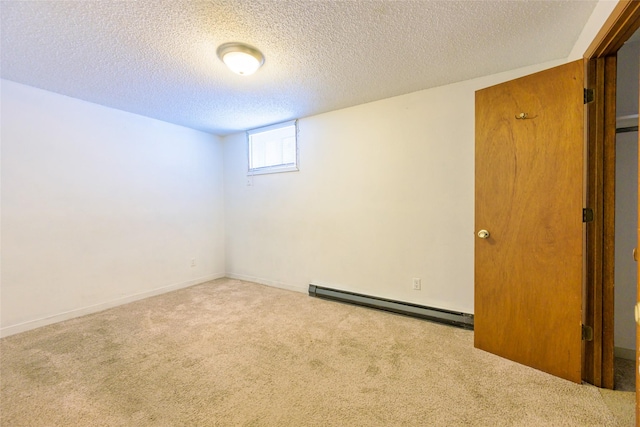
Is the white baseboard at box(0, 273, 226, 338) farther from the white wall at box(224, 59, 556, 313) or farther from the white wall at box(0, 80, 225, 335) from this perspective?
the white wall at box(224, 59, 556, 313)

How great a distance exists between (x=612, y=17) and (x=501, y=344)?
6.79 feet

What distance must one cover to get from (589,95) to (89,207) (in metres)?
4.49

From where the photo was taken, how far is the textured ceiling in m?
1.58

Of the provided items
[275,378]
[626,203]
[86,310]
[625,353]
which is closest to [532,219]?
[626,203]

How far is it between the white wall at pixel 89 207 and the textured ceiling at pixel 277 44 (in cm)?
38

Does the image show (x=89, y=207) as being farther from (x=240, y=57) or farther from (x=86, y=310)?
(x=240, y=57)

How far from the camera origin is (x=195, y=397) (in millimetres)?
1603

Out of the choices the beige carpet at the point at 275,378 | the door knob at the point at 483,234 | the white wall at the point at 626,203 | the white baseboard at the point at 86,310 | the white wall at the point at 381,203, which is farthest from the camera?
the white wall at the point at 381,203

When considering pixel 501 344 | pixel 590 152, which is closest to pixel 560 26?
pixel 590 152

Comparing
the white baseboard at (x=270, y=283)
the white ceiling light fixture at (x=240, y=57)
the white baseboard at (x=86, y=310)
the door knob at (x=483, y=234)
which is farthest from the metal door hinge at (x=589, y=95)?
the white baseboard at (x=86, y=310)

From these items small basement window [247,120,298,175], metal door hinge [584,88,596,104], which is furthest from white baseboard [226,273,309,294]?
A: metal door hinge [584,88,596,104]

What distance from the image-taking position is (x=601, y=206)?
162 centimetres

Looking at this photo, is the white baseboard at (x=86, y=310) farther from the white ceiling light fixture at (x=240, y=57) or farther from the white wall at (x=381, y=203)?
the white ceiling light fixture at (x=240, y=57)

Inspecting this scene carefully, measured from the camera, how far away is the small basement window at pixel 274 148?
3.68 meters
